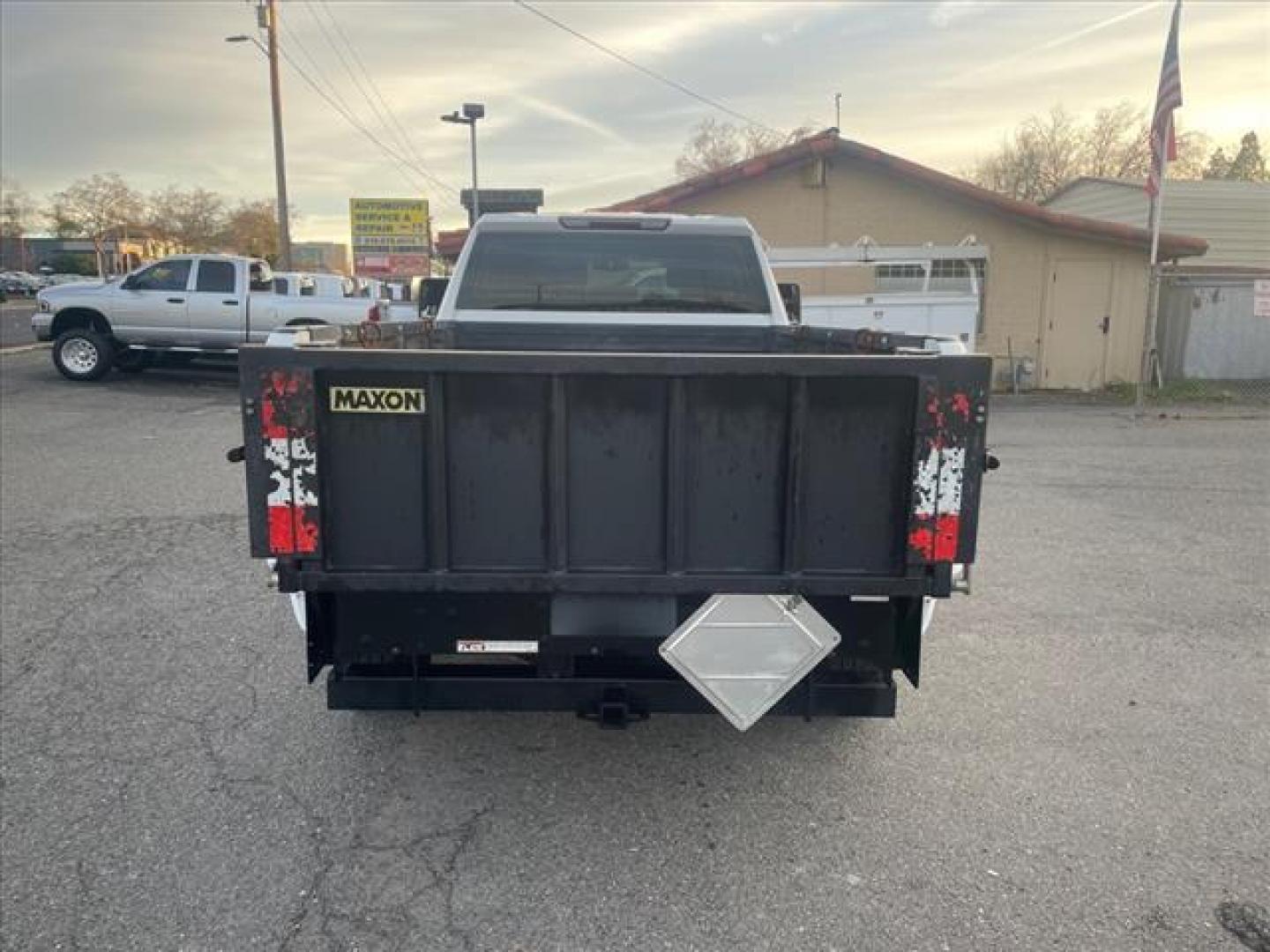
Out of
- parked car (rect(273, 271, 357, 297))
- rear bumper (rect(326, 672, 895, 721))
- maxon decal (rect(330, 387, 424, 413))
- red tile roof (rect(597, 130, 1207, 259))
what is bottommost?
rear bumper (rect(326, 672, 895, 721))

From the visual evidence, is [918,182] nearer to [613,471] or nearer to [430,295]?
[430,295]

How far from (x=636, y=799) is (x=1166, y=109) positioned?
14591 millimetres

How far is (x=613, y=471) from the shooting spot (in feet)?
9.44

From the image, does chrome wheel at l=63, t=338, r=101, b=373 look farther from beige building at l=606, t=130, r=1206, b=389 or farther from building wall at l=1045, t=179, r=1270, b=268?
building wall at l=1045, t=179, r=1270, b=268

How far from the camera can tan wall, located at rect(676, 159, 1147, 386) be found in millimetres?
17328

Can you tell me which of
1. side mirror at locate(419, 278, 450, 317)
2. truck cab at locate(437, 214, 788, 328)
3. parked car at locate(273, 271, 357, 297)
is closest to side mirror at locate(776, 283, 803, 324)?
truck cab at locate(437, 214, 788, 328)

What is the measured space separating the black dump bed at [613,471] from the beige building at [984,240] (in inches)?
589

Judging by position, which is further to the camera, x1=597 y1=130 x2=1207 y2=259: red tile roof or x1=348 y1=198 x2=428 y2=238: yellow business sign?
x1=348 y1=198 x2=428 y2=238: yellow business sign

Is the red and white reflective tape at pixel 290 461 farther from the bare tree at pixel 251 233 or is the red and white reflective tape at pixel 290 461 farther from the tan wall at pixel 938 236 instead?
the bare tree at pixel 251 233

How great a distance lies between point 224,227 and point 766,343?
7045 cm

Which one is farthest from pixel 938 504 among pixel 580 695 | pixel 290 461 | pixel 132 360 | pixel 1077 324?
pixel 132 360

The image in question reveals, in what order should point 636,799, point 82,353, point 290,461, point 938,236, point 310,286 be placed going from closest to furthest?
point 290,461 → point 636,799 → point 82,353 → point 938,236 → point 310,286

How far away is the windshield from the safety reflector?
2740mm

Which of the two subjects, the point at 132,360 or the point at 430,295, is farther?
the point at 132,360
